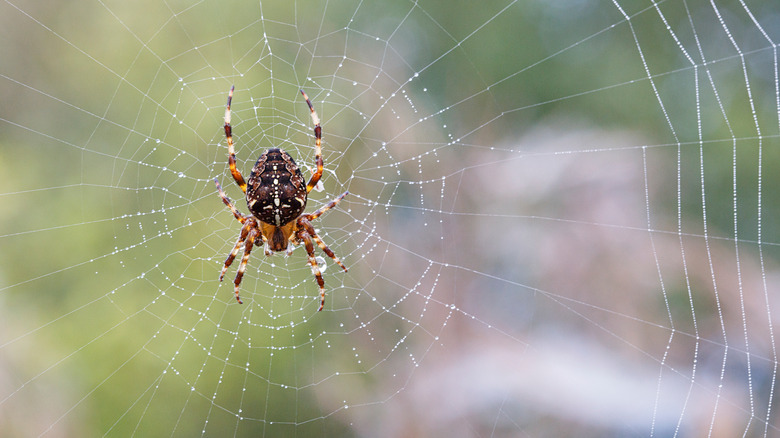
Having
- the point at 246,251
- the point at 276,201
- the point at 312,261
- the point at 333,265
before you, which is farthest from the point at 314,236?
the point at 333,265

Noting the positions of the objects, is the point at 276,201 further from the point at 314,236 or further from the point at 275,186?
the point at 314,236

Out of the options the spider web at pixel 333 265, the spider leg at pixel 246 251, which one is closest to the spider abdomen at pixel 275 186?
the spider leg at pixel 246 251

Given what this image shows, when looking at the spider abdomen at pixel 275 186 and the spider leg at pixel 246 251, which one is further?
the spider leg at pixel 246 251

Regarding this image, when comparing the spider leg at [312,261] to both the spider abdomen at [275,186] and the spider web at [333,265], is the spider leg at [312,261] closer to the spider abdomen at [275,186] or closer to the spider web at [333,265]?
the spider abdomen at [275,186]

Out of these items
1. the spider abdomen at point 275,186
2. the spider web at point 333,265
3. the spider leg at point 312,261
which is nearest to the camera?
the spider abdomen at point 275,186

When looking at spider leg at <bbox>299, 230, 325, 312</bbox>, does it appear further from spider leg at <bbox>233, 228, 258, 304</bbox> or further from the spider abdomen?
the spider abdomen

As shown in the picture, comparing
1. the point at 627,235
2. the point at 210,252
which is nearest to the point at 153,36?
the point at 210,252
